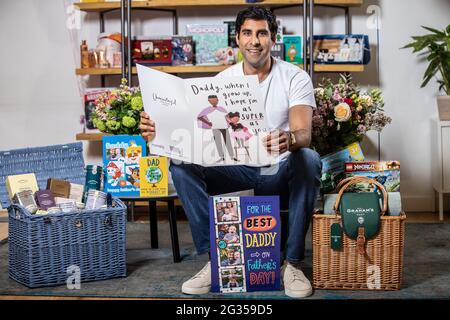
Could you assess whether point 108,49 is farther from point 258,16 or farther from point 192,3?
point 258,16

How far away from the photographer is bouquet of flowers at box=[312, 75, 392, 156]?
10.9 feet

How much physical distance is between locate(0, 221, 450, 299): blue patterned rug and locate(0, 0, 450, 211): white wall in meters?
0.83

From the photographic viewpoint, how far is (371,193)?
8.86 ft

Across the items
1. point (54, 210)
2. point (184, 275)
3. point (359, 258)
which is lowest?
point (184, 275)

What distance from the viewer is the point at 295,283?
2.71m

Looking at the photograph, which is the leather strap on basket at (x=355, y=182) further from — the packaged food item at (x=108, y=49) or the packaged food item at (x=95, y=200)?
the packaged food item at (x=108, y=49)

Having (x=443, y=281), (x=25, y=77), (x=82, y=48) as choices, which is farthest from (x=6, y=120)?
(x=443, y=281)

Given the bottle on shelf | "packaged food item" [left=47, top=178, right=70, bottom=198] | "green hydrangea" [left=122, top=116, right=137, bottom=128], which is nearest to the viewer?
"packaged food item" [left=47, top=178, right=70, bottom=198]

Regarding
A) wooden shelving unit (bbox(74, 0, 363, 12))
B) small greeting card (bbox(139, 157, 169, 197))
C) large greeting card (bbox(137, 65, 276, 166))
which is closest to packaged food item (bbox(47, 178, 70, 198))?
small greeting card (bbox(139, 157, 169, 197))

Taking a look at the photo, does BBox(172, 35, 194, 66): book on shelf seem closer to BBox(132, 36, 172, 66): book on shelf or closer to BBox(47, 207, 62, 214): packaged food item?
BBox(132, 36, 172, 66): book on shelf

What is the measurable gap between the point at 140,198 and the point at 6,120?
1.92m

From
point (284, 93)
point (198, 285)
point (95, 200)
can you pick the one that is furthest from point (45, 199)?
point (284, 93)

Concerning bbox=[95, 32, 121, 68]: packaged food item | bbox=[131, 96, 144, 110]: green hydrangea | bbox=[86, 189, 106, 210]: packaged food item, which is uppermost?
bbox=[95, 32, 121, 68]: packaged food item

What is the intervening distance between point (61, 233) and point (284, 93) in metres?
1.00
